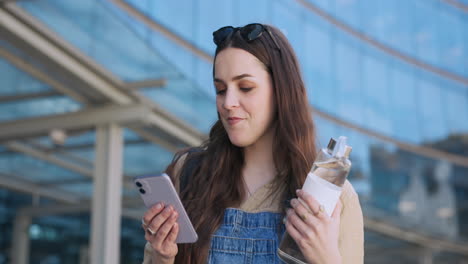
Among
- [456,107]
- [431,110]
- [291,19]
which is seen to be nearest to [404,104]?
[431,110]

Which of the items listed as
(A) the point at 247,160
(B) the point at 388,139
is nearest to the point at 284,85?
(A) the point at 247,160

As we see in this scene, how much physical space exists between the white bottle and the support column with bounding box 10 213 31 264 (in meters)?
12.8

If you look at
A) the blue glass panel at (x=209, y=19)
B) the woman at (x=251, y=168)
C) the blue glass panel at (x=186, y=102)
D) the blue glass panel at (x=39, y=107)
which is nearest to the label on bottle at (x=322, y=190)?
the woman at (x=251, y=168)

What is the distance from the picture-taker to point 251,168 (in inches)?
81.4

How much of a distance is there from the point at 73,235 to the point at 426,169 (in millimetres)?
13054

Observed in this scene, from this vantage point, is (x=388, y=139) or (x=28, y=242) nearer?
(x=28, y=242)

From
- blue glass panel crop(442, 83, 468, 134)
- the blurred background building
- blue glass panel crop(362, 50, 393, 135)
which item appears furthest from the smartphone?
blue glass panel crop(442, 83, 468, 134)

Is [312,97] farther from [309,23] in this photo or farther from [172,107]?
[172,107]

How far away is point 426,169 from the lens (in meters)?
21.6

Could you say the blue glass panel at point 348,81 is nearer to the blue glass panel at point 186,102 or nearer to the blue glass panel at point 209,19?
the blue glass panel at point 209,19

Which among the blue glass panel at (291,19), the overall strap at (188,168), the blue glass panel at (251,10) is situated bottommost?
the overall strap at (188,168)

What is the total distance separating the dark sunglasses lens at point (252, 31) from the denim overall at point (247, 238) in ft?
1.82

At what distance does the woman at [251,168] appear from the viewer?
72.4 inches

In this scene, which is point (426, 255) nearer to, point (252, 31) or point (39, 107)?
point (39, 107)
